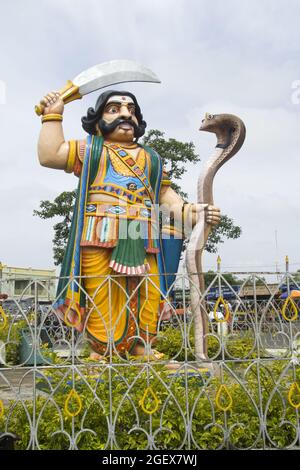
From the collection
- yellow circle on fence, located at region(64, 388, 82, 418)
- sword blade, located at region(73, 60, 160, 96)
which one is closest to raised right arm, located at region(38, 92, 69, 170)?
sword blade, located at region(73, 60, 160, 96)

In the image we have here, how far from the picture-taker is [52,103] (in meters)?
4.46

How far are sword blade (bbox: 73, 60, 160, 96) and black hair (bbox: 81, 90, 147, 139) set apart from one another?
0.38 ft

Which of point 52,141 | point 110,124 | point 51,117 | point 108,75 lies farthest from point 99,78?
point 52,141

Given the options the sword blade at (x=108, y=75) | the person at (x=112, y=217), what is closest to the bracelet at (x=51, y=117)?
the person at (x=112, y=217)

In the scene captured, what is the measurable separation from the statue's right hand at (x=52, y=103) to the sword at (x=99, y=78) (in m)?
0.03

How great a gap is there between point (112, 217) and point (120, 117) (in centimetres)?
101

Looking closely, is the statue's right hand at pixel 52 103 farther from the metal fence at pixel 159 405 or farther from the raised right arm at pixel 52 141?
the metal fence at pixel 159 405

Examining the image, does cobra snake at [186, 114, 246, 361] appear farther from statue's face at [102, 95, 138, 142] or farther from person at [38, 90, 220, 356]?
statue's face at [102, 95, 138, 142]

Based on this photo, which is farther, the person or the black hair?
the black hair

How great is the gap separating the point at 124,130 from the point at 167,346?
2.74 metres

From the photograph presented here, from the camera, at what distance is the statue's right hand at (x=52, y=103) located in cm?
443

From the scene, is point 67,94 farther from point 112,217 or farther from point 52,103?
point 112,217

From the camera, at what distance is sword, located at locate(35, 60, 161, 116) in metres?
4.56

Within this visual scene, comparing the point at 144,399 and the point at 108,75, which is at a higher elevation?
the point at 108,75
